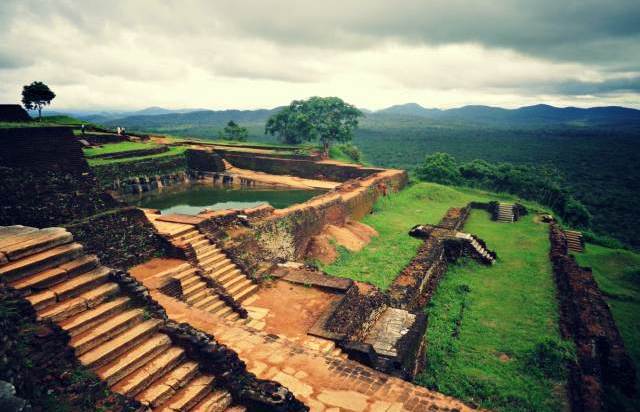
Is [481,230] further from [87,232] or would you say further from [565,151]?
[565,151]

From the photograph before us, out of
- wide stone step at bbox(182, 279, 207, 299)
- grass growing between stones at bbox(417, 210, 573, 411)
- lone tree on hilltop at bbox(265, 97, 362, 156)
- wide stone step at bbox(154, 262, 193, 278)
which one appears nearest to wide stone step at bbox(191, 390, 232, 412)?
wide stone step at bbox(182, 279, 207, 299)

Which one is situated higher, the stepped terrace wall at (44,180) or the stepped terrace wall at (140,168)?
the stepped terrace wall at (44,180)

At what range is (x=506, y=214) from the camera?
21125mm

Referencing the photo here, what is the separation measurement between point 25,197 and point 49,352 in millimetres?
3644

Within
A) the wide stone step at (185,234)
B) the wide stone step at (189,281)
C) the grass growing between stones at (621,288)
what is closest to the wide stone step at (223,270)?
the wide stone step at (189,281)

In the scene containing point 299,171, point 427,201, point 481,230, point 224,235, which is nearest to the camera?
point 224,235

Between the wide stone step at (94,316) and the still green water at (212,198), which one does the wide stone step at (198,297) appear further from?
the still green water at (212,198)

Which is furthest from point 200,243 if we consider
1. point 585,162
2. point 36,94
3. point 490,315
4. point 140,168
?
point 585,162

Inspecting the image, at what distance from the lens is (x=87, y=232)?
23.7 feet

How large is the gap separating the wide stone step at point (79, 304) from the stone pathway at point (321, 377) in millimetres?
1330

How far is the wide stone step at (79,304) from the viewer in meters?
4.62

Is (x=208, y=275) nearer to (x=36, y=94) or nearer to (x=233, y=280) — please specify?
(x=233, y=280)

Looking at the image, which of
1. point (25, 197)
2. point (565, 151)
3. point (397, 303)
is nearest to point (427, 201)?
point (397, 303)

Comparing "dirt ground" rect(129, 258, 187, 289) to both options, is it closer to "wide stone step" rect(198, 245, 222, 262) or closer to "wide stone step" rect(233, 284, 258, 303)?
"wide stone step" rect(198, 245, 222, 262)
